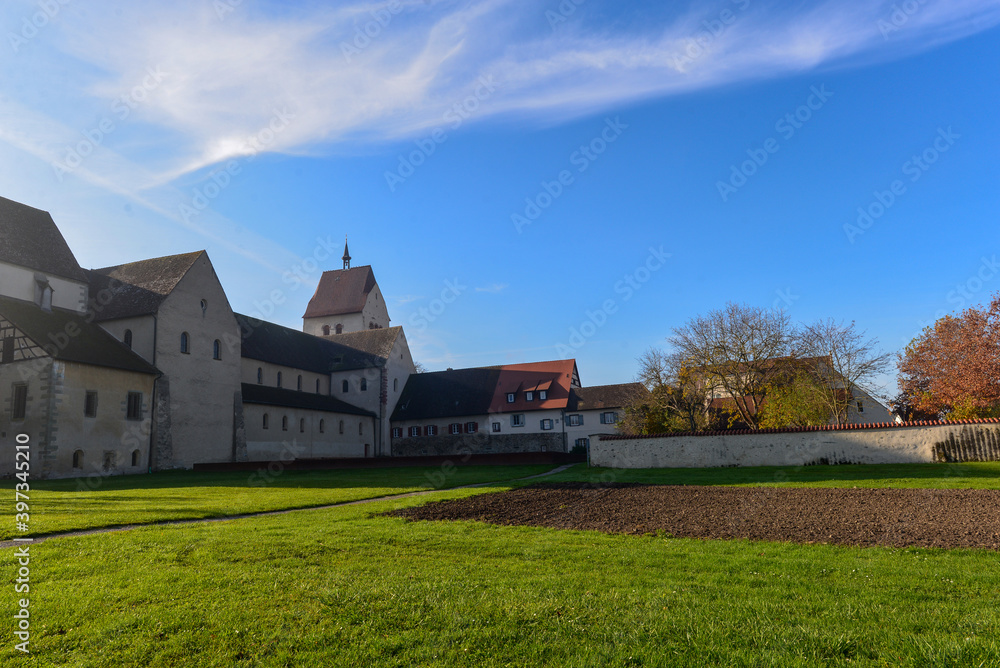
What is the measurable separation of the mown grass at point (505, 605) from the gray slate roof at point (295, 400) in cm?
3701

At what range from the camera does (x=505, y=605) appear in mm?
5992

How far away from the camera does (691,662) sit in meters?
4.74

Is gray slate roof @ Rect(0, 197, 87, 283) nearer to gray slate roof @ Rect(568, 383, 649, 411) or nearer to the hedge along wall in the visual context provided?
the hedge along wall

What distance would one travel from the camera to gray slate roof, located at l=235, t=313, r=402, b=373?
50.1 meters

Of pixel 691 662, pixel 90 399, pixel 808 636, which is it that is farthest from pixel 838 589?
pixel 90 399

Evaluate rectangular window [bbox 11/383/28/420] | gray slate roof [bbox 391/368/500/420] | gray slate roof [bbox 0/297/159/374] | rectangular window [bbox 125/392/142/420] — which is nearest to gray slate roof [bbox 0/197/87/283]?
gray slate roof [bbox 0/297/159/374]

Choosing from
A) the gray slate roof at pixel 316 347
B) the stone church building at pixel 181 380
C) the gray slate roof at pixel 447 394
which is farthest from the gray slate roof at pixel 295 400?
the gray slate roof at pixel 447 394

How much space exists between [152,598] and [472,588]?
3.22 meters

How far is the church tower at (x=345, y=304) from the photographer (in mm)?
70812

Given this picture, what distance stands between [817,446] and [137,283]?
40246mm

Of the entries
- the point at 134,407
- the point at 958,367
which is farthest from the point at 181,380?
the point at 958,367

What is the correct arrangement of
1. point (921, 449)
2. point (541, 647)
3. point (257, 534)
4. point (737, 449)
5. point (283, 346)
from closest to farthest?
point (541, 647) → point (257, 534) → point (921, 449) → point (737, 449) → point (283, 346)

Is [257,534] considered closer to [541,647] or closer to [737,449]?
[541,647]

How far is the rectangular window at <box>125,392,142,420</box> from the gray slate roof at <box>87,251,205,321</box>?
526cm
